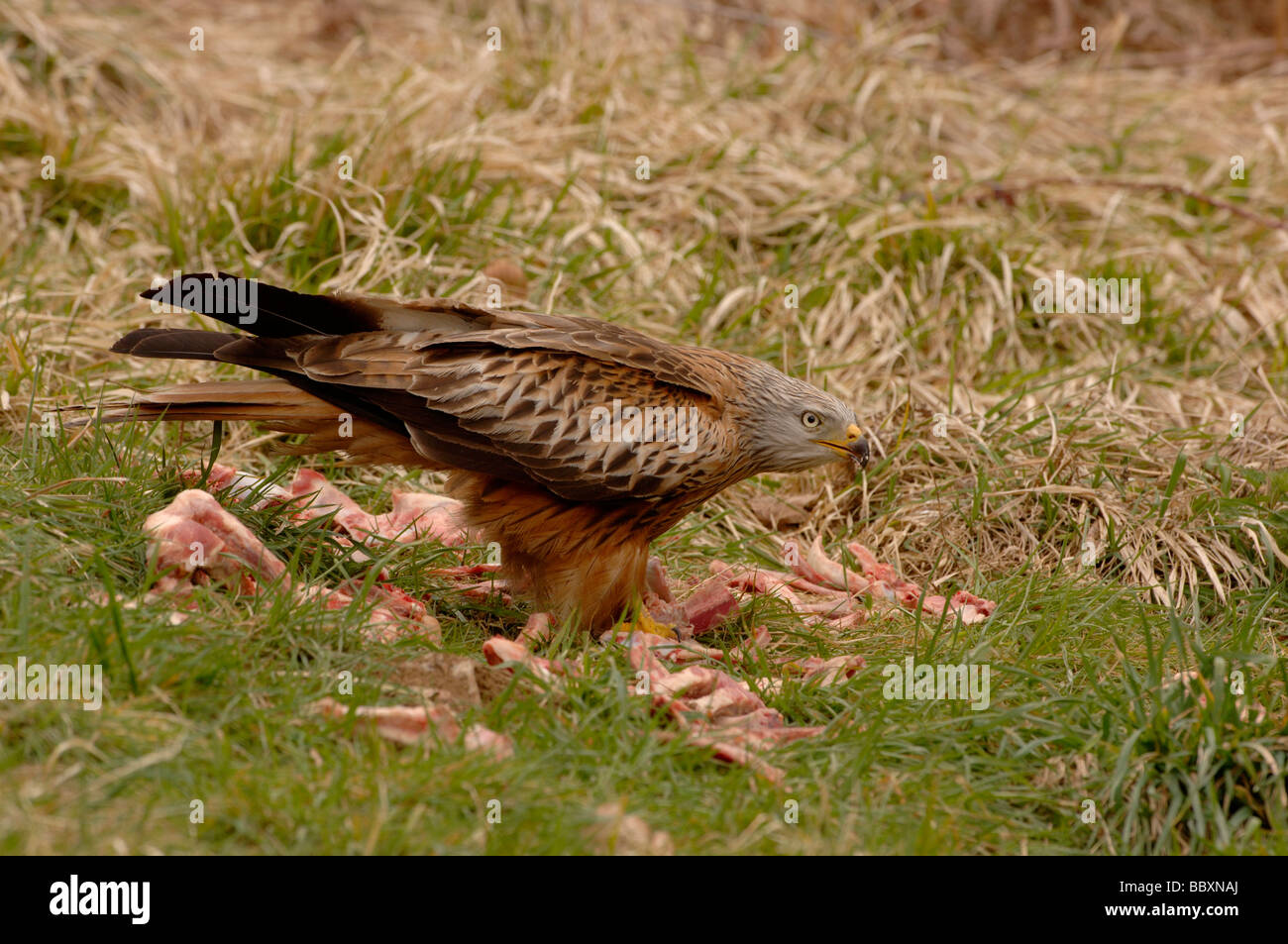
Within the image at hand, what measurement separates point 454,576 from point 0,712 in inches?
82.3

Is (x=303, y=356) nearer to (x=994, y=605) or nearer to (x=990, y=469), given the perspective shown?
(x=994, y=605)

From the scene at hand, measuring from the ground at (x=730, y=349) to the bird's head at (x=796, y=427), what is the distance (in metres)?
0.60

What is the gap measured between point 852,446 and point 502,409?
1345mm

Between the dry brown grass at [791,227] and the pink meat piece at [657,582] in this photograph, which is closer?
the pink meat piece at [657,582]

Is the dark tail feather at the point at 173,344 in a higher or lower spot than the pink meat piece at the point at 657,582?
higher

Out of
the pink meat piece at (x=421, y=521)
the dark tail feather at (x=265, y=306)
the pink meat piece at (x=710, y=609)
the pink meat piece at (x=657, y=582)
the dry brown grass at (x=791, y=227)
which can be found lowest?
the pink meat piece at (x=710, y=609)

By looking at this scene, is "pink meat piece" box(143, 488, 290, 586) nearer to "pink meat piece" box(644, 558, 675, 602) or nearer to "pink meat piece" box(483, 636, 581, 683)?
"pink meat piece" box(483, 636, 581, 683)

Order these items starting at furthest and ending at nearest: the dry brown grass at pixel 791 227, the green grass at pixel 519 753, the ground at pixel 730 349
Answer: the dry brown grass at pixel 791 227, the ground at pixel 730 349, the green grass at pixel 519 753

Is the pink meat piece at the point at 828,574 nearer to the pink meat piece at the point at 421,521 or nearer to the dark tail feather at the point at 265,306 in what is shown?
the pink meat piece at the point at 421,521

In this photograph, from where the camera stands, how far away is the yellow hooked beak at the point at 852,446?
5023 mm

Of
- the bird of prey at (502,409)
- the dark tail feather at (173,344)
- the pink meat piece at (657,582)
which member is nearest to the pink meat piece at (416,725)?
the bird of prey at (502,409)

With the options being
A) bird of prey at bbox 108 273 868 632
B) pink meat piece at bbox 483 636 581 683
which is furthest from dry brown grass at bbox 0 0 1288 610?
pink meat piece at bbox 483 636 581 683

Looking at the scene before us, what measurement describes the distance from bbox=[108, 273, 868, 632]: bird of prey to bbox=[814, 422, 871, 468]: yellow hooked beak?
15.6 inches
